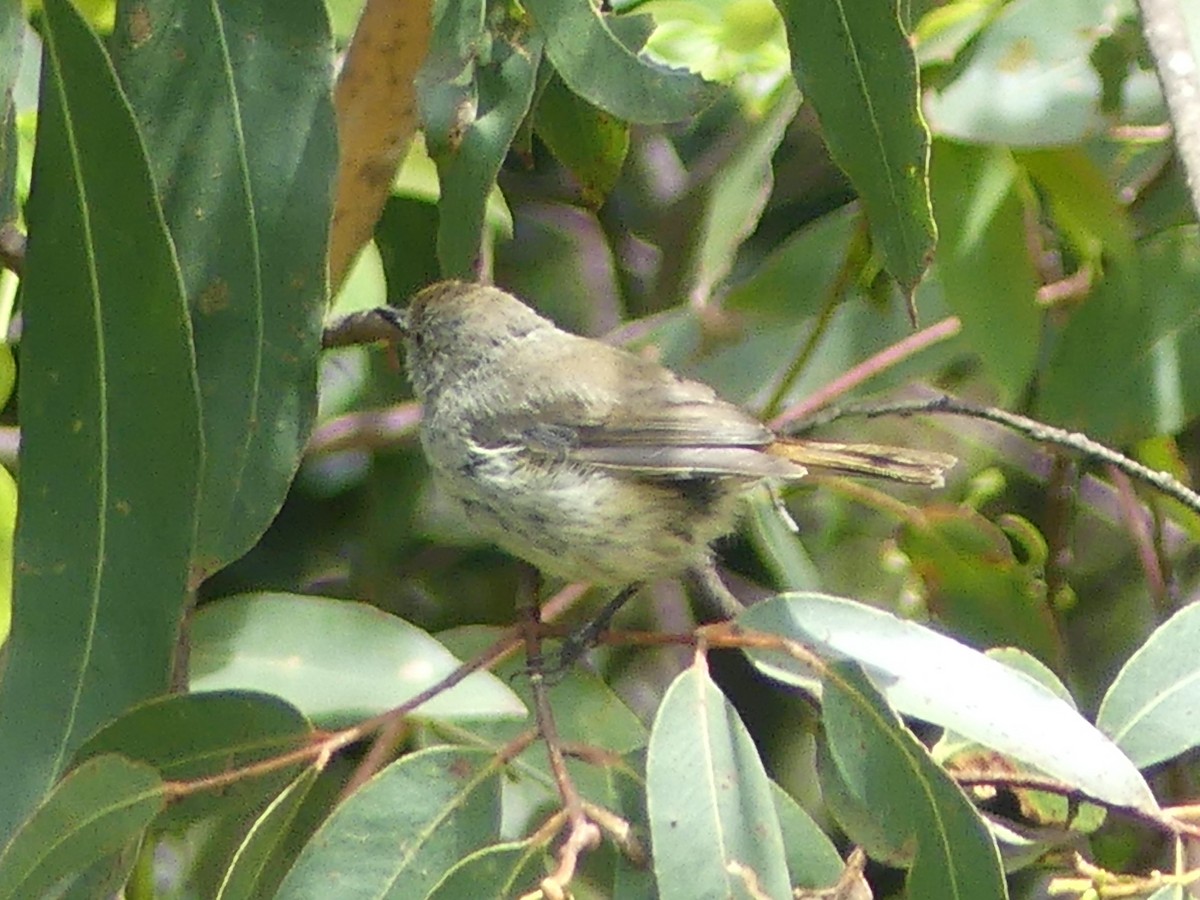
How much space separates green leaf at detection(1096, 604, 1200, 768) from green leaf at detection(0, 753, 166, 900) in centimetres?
84

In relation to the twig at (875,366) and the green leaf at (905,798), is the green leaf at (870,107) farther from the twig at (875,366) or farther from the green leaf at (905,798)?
the twig at (875,366)

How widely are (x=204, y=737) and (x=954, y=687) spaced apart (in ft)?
2.06

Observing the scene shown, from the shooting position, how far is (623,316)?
2.58 m

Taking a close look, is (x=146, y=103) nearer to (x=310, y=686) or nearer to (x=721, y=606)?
(x=310, y=686)

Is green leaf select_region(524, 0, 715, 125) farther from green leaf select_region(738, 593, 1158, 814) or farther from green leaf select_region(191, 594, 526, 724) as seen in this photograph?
green leaf select_region(191, 594, 526, 724)

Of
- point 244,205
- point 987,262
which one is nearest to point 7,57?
point 244,205

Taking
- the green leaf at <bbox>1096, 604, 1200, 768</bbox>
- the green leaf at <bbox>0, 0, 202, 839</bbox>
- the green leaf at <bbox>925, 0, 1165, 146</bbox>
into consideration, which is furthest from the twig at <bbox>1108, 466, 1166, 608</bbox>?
the green leaf at <bbox>0, 0, 202, 839</bbox>

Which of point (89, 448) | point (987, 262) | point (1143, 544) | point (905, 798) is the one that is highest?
point (89, 448)

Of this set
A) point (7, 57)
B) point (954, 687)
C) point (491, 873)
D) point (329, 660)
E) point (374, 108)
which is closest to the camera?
point (7, 57)

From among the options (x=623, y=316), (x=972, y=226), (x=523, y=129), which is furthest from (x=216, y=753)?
(x=623, y=316)

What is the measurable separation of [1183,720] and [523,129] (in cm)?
85

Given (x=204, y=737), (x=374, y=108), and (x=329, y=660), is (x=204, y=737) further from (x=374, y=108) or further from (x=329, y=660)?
(x=374, y=108)

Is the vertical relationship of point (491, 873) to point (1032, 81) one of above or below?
below

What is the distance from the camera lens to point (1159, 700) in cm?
139
